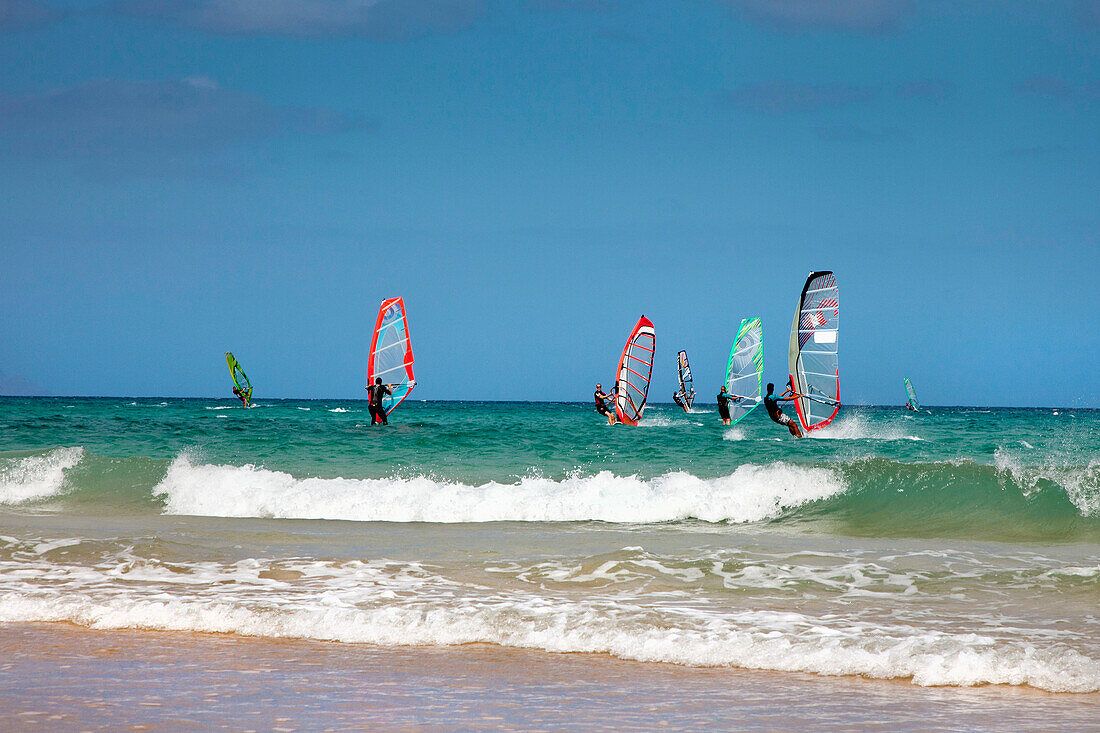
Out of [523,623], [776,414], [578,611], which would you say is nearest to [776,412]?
[776,414]

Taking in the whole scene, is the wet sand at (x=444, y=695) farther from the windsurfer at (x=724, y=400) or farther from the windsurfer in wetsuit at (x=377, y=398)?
the windsurfer at (x=724, y=400)

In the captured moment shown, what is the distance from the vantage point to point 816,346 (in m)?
19.8

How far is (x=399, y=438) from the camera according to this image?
71.8ft

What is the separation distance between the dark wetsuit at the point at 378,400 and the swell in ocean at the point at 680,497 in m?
12.0

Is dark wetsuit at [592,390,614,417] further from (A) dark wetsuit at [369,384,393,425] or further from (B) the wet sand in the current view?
(B) the wet sand

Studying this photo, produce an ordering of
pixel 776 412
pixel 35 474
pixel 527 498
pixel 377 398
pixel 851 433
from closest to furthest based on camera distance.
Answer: pixel 527 498 → pixel 35 474 → pixel 776 412 → pixel 851 433 → pixel 377 398

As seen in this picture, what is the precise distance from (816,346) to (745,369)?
26.5ft

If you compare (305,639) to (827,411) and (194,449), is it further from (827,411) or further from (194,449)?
(827,411)

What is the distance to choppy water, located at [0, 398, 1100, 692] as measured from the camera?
487 centimetres

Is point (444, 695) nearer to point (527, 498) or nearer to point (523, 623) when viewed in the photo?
point (523, 623)

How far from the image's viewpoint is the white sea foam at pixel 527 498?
11.5m

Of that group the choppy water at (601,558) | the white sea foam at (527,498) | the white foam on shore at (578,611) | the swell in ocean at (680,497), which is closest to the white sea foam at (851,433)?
the choppy water at (601,558)

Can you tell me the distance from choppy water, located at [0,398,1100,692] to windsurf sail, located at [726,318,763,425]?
35.8 ft

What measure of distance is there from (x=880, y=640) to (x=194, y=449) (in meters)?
17.5
